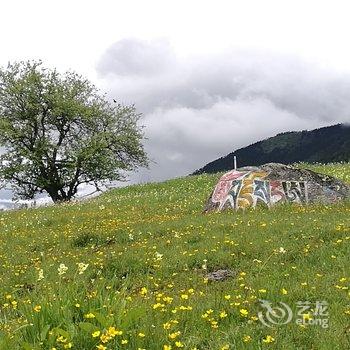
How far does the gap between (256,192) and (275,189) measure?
0.87 m

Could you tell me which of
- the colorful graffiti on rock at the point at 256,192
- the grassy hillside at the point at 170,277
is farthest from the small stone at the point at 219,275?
the colorful graffiti on rock at the point at 256,192

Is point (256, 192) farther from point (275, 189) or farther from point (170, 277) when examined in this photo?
point (170, 277)

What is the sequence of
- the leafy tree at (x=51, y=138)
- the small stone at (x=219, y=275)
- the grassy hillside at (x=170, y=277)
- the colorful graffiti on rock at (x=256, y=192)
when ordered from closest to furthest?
the grassy hillside at (x=170, y=277) → the small stone at (x=219, y=275) → the colorful graffiti on rock at (x=256, y=192) → the leafy tree at (x=51, y=138)

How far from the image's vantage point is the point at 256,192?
2108 centimetres

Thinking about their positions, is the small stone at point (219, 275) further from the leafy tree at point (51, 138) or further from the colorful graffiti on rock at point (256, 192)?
the leafy tree at point (51, 138)

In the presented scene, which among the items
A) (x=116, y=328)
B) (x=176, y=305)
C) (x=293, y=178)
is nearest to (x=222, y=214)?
(x=293, y=178)

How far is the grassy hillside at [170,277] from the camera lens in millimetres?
5711

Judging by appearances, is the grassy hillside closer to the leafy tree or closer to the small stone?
the small stone

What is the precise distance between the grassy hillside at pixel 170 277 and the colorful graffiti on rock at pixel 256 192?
1.13 m

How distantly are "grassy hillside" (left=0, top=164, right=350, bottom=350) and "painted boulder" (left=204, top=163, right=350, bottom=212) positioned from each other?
117 cm

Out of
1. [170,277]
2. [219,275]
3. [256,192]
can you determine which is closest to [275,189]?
[256,192]

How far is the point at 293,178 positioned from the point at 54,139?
36.2 metres

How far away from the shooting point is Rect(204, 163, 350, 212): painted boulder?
20.9 metres

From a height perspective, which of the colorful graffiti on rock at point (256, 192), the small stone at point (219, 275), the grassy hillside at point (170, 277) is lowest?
the small stone at point (219, 275)
